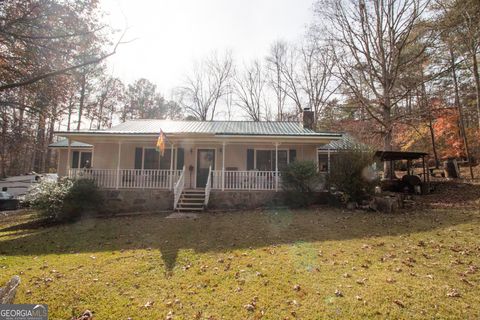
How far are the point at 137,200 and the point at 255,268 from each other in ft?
26.1

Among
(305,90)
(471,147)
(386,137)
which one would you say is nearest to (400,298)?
(386,137)

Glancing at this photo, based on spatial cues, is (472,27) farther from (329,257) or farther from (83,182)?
(83,182)

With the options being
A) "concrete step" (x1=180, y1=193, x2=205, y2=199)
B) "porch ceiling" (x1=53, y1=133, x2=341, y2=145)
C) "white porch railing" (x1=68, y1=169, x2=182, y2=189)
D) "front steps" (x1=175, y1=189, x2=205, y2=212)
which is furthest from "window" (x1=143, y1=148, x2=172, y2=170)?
"concrete step" (x1=180, y1=193, x2=205, y2=199)

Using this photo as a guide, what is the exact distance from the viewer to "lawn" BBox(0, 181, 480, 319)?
3.53 m

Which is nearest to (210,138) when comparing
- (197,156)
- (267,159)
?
(197,156)

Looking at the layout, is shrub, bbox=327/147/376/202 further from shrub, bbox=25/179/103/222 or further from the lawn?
shrub, bbox=25/179/103/222

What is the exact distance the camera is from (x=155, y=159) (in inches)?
524

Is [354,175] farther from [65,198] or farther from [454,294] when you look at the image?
[65,198]

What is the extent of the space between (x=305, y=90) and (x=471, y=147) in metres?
14.9

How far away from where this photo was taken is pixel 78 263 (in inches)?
210

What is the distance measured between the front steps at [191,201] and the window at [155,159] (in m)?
2.30

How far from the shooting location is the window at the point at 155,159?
13242mm

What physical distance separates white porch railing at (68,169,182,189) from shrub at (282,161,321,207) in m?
5.17

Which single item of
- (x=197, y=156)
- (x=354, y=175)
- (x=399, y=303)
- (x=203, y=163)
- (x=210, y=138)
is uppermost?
(x=210, y=138)
